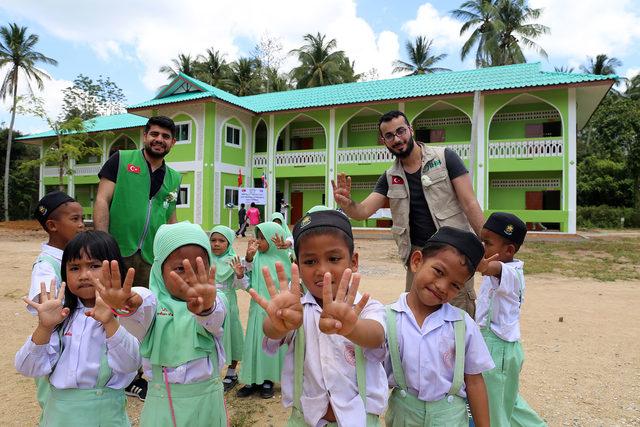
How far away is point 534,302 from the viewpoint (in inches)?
254

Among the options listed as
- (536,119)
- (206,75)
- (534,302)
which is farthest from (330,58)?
(534,302)

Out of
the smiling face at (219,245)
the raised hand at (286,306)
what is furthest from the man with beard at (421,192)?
the raised hand at (286,306)

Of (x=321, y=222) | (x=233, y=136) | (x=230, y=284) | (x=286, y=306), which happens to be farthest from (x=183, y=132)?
(x=286, y=306)

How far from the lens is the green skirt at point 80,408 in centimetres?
174

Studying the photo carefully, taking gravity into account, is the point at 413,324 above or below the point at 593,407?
above

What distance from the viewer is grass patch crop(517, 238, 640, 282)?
9211 mm

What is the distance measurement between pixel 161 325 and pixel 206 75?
1303 inches

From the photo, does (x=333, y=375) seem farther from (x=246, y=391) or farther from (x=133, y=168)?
(x=133, y=168)

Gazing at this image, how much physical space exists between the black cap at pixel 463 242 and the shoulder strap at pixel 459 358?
25cm

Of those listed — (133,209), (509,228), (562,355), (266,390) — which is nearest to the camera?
(509,228)

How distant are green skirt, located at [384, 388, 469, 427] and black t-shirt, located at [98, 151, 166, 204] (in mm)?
2253

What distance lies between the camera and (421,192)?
2850 mm

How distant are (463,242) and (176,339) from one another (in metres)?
1.25

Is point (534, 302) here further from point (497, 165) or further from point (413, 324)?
point (497, 165)
